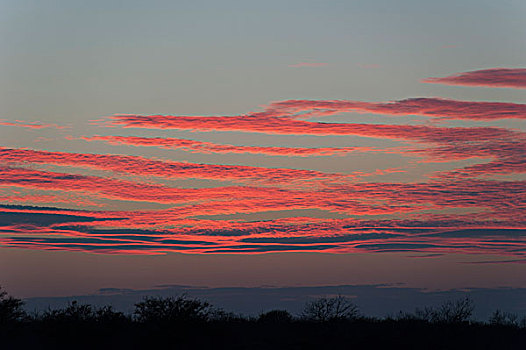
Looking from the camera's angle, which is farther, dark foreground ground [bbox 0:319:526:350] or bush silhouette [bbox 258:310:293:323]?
bush silhouette [bbox 258:310:293:323]

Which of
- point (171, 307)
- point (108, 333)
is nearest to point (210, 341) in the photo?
point (171, 307)

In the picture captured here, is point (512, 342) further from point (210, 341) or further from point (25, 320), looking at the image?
point (25, 320)

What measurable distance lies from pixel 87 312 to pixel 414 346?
22403 mm

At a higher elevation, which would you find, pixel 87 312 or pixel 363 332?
pixel 87 312

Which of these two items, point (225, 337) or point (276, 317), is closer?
point (225, 337)

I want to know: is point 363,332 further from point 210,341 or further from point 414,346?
point 210,341

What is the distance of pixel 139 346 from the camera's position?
47.7 metres

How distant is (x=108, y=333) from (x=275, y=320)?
17002 mm

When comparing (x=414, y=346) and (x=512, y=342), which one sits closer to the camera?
(x=414, y=346)

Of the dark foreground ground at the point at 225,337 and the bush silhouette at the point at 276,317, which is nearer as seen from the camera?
the dark foreground ground at the point at 225,337

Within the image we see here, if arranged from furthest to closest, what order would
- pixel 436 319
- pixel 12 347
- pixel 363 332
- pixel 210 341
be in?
pixel 436 319 < pixel 363 332 < pixel 210 341 < pixel 12 347

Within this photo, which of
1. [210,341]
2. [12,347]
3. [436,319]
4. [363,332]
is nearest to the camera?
[12,347]

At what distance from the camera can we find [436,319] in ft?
200

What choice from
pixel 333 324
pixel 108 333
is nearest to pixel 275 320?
pixel 333 324
